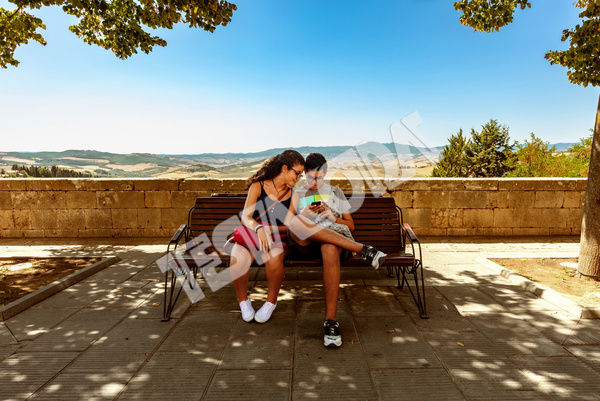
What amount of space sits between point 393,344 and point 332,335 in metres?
0.48

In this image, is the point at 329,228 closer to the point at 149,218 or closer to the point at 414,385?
the point at 414,385

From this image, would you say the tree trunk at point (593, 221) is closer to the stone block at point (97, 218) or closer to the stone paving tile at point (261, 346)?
the stone paving tile at point (261, 346)

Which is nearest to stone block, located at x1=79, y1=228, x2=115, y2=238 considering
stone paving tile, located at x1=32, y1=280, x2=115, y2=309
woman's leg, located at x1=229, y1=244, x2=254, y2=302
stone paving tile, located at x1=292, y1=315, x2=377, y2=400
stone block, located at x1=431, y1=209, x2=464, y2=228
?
stone paving tile, located at x1=32, y1=280, x2=115, y2=309

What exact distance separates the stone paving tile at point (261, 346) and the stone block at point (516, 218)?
512 centimetres

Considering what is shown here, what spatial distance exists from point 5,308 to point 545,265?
5.99 m

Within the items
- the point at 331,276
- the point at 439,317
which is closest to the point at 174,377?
the point at 331,276

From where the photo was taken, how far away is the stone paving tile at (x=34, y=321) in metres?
2.74

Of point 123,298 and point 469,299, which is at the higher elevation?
point 469,299

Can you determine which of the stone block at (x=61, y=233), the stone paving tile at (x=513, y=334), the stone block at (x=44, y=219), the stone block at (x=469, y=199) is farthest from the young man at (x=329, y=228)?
the stone block at (x=44, y=219)

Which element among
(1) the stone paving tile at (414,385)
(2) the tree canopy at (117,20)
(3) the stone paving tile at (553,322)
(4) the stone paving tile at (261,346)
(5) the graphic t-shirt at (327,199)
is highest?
(2) the tree canopy at (117,20)

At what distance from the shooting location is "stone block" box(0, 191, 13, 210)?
20.7 feet

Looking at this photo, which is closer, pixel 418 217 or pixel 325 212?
pixel 325 212

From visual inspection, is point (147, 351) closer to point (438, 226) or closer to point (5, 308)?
point (5, 308)

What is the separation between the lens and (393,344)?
256 cm
